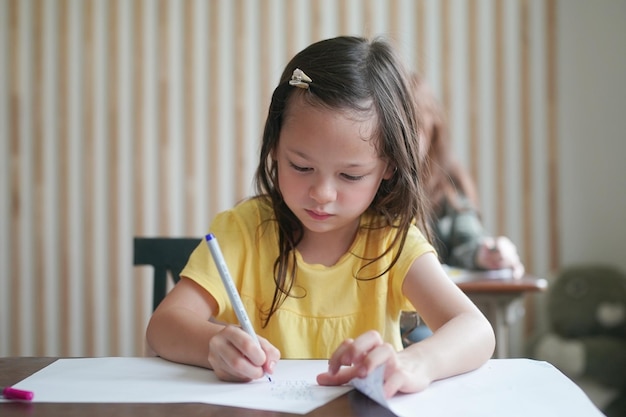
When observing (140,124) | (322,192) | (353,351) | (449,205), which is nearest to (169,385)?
(353,351)

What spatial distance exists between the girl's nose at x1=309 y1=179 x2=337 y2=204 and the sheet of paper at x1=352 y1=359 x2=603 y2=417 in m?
0.29

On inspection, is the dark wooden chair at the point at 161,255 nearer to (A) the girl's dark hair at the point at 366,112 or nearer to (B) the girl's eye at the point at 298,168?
(A) the girl's dark hair at the point at 366,112

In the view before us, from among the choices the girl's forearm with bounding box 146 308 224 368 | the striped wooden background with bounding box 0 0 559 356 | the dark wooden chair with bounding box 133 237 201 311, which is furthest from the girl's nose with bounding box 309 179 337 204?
the striped wooden background with bounding box 0 0 559 356

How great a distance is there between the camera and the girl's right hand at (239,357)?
89cm

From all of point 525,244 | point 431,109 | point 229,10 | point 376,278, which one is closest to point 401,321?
point 376,278

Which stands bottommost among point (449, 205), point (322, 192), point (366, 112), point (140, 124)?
point (449, 205)

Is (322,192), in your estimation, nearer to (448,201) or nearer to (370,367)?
(370,367)

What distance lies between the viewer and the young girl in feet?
3.05

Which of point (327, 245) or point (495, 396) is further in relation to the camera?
point (327, 245)

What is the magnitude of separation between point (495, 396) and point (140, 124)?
2821mm

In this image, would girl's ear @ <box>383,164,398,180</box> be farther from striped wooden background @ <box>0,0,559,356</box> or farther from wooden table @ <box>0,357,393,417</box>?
striped wooden background @ <box>0,0,559,356</box>

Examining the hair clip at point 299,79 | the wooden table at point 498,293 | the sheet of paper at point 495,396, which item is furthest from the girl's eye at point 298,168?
the wooden table at point 498,293

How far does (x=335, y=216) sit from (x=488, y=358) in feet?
0.91

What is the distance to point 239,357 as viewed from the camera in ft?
2.94
